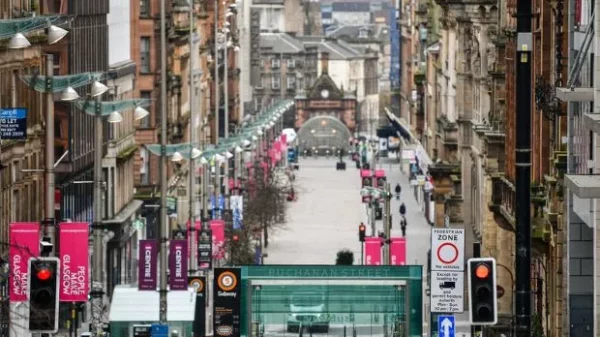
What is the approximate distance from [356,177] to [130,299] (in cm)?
13577

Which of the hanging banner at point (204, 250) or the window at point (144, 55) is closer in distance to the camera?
the hanging banner at point (204, 250)

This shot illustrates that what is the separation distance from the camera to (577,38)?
46906 millimetres

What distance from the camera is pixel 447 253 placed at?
136 ft

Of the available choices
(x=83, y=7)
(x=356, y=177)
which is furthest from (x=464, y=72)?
(x=356, y=177)

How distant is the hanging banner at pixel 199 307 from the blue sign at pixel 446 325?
16.2 meters

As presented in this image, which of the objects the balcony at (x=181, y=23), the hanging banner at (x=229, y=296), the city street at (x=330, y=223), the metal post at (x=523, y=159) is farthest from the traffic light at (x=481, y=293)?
the balcony at (x=181, y=23)

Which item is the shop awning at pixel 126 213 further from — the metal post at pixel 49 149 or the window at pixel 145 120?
the metal post at pixel 49 149

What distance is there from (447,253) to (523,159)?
28.1 ft

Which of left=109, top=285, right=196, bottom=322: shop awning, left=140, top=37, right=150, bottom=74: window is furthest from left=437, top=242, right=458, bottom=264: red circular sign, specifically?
left=140, top=37, right=150, bottom=74: window

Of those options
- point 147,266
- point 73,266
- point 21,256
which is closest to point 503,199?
point 147,266

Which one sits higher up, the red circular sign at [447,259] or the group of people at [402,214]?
the red circular sign at [447,259]

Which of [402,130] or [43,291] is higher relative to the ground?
[43,291]

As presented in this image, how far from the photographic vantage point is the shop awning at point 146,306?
5724 centimetres

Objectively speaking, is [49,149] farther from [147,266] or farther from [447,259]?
[147,266]
